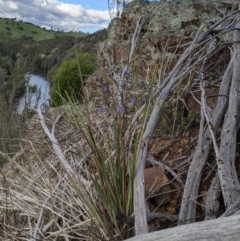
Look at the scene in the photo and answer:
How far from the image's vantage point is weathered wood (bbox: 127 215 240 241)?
5.08ft

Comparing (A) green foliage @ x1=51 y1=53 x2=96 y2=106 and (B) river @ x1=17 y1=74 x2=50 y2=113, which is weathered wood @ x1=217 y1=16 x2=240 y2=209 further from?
(B) river @ x1=17 y1=74 x2=50 y2=113

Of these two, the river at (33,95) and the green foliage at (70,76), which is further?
the river at (33,95)

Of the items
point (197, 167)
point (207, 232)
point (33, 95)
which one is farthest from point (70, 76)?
point (207, 232)

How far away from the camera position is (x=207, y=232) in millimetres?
1580

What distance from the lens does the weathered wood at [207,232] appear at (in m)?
1.55

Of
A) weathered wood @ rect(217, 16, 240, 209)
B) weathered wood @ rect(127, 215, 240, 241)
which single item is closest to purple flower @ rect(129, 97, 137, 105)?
weathered wood @ rect(217, 16, 240, 209)

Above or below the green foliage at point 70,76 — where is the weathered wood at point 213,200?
below

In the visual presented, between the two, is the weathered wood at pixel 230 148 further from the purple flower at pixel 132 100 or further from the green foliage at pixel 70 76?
the green foliage at pixel 70 76

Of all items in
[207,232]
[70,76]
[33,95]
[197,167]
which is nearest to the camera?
[207,232]

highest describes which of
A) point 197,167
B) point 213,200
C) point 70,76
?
point 70,76

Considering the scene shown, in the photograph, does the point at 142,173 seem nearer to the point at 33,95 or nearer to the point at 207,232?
the point at 207,232

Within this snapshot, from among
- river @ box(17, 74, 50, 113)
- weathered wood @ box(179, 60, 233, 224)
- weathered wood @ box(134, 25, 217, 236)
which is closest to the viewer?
weathered wood @ box(134, 25, 217, 236)

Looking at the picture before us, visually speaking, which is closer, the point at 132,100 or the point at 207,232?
the point at 207,232

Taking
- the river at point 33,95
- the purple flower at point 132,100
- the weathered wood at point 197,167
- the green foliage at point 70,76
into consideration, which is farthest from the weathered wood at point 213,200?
the river at point 33,95
